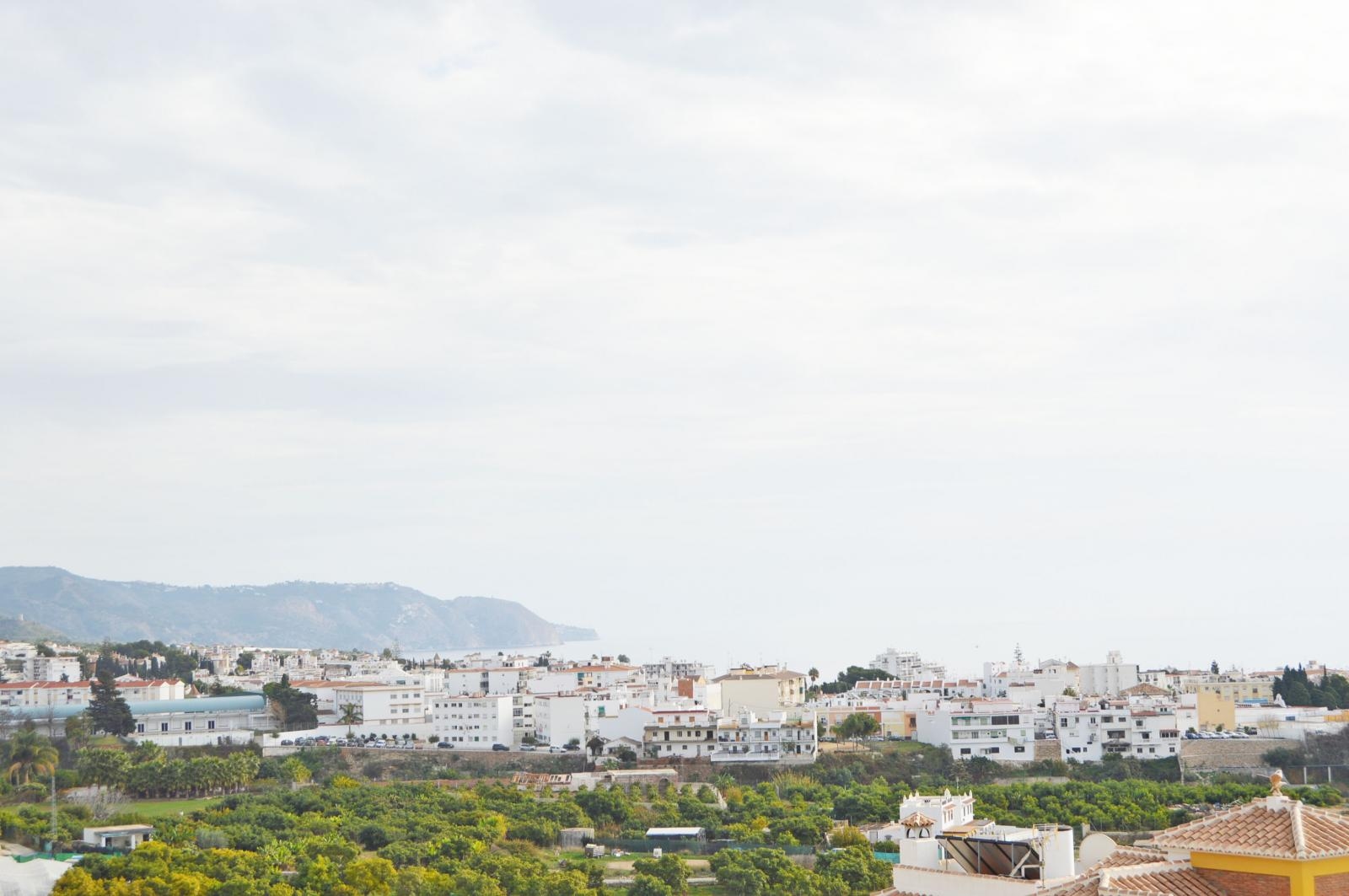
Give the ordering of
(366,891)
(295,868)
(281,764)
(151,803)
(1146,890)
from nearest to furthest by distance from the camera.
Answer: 1. (1146,890)
2. (366,891)
3. (295,868)
4. (151,803)
5. (281,764)

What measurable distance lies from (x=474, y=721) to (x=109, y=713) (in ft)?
39.1

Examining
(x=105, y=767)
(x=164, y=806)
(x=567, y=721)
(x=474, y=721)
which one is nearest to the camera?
(x=164, y=806)

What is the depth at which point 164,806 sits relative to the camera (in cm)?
3684

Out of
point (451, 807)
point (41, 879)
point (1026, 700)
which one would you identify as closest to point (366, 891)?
point (41, 879)

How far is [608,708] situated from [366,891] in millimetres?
23851

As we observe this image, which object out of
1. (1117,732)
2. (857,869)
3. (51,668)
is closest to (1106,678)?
(1117,732)

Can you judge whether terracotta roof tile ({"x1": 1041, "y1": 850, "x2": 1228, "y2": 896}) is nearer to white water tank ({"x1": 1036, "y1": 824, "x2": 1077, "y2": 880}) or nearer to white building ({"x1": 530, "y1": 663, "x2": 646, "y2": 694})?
white water tank ({"x1": 1036, "y1": 824, "x2": 1077, "y2": 880})

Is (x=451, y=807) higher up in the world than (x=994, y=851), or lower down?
lower down

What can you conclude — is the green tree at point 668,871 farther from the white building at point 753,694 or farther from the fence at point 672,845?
the white building at point 753,694

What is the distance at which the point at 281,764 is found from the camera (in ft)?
139

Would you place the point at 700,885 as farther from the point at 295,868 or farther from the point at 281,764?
the point at 281,764

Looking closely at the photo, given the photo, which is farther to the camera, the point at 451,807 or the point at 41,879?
the point at 451,807

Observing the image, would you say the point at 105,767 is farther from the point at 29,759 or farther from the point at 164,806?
the point at 164,806

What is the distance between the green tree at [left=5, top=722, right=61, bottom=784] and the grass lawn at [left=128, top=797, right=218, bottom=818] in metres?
2.82
